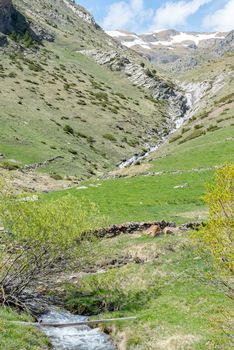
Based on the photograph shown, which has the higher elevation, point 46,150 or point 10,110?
point 10,110

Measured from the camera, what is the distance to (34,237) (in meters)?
24.6

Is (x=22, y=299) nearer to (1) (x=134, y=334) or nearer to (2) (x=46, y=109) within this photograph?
(1) (x=134, y=334)

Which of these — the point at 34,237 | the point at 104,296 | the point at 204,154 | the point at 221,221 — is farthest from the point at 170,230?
the point at 204,154

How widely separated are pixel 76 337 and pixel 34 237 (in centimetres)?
586

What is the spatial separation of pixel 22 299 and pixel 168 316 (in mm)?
8857

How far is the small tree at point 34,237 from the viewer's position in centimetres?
2467

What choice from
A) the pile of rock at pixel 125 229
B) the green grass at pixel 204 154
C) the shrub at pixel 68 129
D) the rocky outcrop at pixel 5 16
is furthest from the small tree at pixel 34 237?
the rocky outcrop at pixel 5 16


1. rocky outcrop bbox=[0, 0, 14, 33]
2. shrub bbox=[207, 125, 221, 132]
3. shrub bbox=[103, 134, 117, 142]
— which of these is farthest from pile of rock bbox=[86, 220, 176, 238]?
rocky outcrop bbox=[0, 0, 14, 33]

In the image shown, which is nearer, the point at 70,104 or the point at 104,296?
the point at 104,296

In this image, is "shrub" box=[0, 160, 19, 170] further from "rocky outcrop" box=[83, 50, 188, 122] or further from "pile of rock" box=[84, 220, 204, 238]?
"rocky outcrop" box=[83, 50, 188, 122]

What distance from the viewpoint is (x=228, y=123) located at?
259 feet

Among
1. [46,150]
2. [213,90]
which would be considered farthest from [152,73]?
[46,150]

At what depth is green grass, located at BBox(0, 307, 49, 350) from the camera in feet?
64.2

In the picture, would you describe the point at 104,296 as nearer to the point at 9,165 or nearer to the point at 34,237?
the point at 34,237
